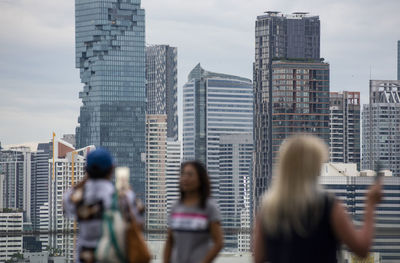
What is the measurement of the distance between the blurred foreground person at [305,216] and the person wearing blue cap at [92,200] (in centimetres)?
87

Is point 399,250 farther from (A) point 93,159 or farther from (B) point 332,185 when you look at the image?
(A) point 93,159

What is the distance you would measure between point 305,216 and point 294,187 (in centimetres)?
15

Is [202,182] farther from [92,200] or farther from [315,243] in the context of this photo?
[315,243]

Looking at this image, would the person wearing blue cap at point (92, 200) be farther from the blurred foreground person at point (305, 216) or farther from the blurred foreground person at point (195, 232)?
the blurred foreground person at point (305, 216)

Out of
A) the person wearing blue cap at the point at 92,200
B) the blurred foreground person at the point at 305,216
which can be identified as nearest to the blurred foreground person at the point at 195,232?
the person wearing blue cap at the point at 92,200

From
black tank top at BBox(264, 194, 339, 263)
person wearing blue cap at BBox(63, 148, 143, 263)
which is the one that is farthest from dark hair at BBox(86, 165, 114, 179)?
black tank top at BBox(264, 194, 339, 263)

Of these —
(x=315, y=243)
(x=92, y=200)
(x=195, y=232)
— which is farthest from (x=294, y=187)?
(x=92, y=200)

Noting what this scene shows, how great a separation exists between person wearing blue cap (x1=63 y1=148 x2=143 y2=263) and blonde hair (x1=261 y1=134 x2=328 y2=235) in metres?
0.87

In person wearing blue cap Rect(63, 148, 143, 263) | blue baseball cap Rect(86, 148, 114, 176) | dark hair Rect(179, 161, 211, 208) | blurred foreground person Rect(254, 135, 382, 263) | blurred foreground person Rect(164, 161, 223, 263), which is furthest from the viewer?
dark hair Rect(179, 161, 211, 208)

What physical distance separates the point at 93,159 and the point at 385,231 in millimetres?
5587

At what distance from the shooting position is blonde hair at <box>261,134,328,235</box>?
14.1ft

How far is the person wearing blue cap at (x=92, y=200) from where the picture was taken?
4.94 metres

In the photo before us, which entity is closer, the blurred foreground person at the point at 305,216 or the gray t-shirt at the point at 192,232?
the blurred foreground person at the point at 305,216

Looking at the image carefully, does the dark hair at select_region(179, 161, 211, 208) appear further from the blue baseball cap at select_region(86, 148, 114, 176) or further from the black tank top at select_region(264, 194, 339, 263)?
the black tank top at select_region(264, 194, 339, 263)
